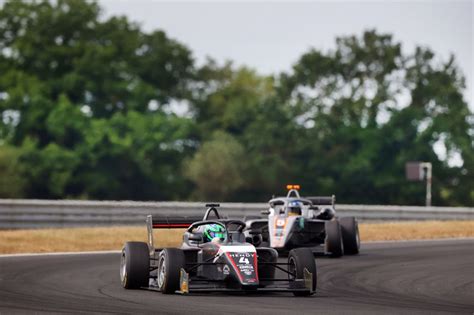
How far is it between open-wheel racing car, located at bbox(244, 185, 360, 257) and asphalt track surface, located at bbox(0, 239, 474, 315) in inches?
26.8

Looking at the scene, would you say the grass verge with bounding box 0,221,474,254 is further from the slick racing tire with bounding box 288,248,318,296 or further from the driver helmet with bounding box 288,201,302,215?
the slick racing tire with bounding box 288,248,318,296

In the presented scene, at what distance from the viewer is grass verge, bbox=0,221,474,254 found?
1172 inches

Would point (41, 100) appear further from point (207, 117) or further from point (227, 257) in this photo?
point (227, 257)

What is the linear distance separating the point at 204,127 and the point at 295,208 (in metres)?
57.3

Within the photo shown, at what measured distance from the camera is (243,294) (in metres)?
17.5

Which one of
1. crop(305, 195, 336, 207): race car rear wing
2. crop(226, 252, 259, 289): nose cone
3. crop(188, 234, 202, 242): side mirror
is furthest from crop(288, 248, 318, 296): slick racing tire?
crop(305, 195, 336, 207): race car rear wing

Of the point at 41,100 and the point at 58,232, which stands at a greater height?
the point at 41,100

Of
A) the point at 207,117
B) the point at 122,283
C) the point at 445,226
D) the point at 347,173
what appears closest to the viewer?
the point at 122,283

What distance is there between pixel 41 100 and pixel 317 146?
61.6ft

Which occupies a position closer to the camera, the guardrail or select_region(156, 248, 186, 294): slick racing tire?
select_region(156, 248, 186, 294): slick racing tire

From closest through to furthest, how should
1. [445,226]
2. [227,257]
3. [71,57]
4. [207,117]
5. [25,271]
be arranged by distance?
[227,257], [25,271], [445,226], [71,57], [207,117]

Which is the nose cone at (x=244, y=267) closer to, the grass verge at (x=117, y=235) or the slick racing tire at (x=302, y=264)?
the slick racing tire at (x=302, y=264)

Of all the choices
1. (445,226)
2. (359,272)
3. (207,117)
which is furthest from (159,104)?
(359,272)

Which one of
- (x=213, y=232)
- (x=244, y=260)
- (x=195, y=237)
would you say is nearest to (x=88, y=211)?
(x=195, y=237)
